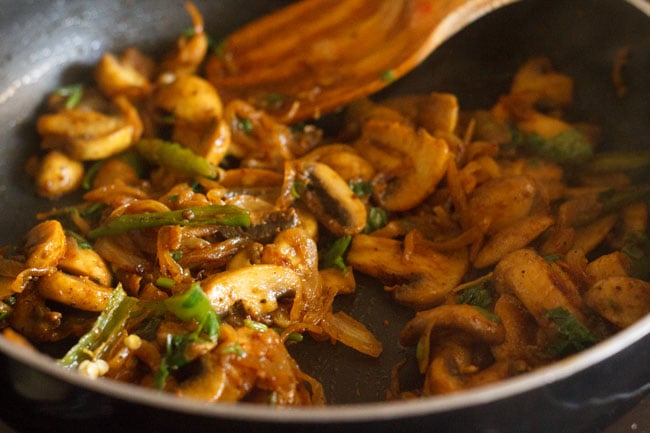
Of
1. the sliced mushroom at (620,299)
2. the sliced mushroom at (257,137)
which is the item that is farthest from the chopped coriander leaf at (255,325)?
the sliced mushroom at (620,299)

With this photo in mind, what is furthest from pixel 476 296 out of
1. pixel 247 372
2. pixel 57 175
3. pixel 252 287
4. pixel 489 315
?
pixel 57 175

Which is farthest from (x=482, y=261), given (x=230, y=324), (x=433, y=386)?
(x=230, y=324)

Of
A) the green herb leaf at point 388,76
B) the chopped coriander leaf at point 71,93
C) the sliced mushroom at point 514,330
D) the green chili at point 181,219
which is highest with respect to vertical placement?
the chopped coriander leaf at point 71,93

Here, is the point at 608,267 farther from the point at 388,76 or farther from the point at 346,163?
the point at 388,76

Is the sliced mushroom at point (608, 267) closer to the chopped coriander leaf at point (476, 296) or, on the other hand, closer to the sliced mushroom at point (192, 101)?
the chopped coriander leaf at point (476, 296)

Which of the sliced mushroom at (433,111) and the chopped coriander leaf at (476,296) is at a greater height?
the sliced mushroom at (433,111)

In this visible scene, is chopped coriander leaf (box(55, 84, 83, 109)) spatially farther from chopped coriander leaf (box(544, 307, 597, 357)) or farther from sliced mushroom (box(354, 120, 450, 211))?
chopped coriander leaf (box(544, 307, 597, 357))
